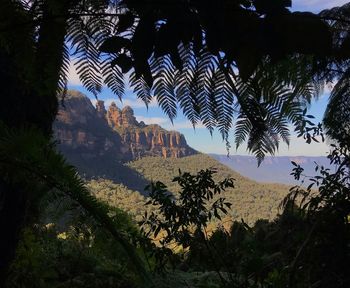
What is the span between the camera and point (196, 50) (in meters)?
0.63

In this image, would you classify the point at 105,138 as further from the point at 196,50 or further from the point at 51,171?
the point at 196,50

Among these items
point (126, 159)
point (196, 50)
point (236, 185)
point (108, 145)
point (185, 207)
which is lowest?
point (236, 185)

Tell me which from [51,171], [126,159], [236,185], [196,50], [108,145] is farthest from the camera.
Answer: [126,159]

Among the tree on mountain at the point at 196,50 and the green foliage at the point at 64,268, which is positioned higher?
the tree on mountain at the point at 196,50

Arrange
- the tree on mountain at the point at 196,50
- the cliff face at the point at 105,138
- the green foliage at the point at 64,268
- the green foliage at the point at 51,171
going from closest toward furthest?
the tree on mountain at the point at 196,50, the green foliage at the point at 51,171, the green foliage at the point at 64,268, the cliff face at the point at 105,138

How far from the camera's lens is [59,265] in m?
4.50

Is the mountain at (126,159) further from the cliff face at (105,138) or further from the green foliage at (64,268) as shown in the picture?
the green foliage at (64,268)

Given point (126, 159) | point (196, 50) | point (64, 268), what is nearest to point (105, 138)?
point (126, 159)

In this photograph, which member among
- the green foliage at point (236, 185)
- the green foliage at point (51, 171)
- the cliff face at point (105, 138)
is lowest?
the green foliage at point (236, 185)

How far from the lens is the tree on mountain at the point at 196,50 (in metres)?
0.56

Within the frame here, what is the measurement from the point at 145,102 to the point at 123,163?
54.5 m

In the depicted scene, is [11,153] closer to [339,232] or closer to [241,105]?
[241,105]

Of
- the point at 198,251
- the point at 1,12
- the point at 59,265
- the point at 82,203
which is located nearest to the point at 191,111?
the point at 82,203

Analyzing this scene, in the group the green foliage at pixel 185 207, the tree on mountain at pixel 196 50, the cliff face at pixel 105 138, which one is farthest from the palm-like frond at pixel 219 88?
the cliff face at pixel 105 138
